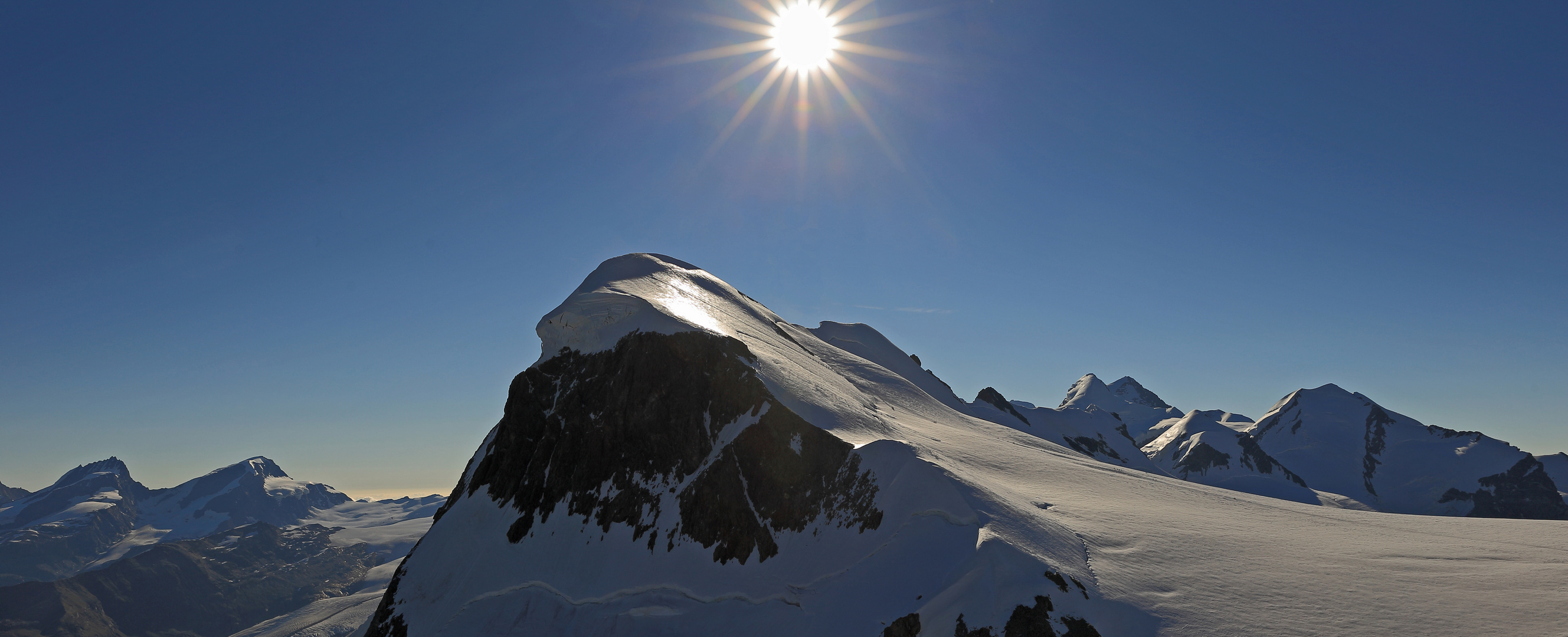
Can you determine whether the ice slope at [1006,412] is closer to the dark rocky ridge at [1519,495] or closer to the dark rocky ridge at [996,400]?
the dark rocky ridge at [996,400]

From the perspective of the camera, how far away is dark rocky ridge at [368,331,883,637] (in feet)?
121

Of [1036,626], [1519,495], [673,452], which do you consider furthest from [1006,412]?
[1519,495]

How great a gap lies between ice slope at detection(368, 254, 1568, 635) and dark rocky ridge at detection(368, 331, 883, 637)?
0.51 meters

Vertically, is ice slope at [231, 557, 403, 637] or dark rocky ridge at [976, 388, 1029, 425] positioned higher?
dark rocky ridge at [976, 388, 1029, 425]

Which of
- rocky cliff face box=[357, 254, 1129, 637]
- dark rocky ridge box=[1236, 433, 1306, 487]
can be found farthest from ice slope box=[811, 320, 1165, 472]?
dark rocky ridge box=[1236, 433, 1306, 487]

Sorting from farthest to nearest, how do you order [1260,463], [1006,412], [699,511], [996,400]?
[1260,463] → [996,400] → [1006,412] → [699,511]

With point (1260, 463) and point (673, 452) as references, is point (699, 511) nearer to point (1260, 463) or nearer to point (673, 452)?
point (673, 452)

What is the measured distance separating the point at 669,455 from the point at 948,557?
2084 centimetres

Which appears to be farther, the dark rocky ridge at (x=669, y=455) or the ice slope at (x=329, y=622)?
the ice slope at (x=329, y=622)

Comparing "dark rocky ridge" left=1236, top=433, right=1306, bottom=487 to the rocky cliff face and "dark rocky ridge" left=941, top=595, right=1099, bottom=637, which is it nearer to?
the rocky cliff face

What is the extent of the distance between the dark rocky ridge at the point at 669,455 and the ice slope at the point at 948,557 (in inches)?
20.1

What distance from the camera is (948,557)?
1076 inches

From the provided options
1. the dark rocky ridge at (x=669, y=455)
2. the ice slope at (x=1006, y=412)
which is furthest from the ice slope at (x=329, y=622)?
the ice slope at (x=1006, y=412)

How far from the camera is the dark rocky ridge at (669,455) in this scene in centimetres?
3678
